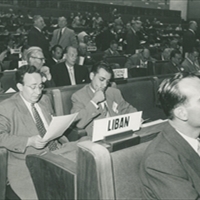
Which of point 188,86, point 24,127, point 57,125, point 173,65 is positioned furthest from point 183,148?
point 173,65

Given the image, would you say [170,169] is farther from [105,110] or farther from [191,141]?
[105,110]

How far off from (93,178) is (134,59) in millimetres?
5460

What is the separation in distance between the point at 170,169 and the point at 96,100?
155 centimetres

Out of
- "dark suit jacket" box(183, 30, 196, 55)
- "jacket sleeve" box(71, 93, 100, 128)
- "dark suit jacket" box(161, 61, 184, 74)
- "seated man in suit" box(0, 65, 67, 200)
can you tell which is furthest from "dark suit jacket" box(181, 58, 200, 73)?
"seated man in suit" box(0, 65, 67, 200)

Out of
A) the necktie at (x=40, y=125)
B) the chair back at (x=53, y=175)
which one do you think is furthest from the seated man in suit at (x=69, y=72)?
the chair back at (x=53, y=175)

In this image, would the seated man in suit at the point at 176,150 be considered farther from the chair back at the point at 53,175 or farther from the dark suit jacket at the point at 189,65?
the dark suit jacket at the point at 189,65

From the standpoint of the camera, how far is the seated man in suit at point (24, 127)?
6.36ft

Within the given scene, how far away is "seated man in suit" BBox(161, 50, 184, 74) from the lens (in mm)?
5812

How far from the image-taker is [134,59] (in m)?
6.53

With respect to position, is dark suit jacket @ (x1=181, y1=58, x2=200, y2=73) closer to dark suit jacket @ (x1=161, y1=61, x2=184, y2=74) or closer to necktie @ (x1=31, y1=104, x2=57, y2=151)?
dark suit jacket @ (x1=161, y1=61, x2=184, y2=74)

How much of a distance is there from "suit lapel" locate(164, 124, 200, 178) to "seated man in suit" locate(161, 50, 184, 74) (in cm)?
459

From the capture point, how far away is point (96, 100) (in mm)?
2682

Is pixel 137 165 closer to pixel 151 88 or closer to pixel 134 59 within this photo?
pixel 151 88

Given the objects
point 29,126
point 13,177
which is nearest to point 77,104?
point 29,126
